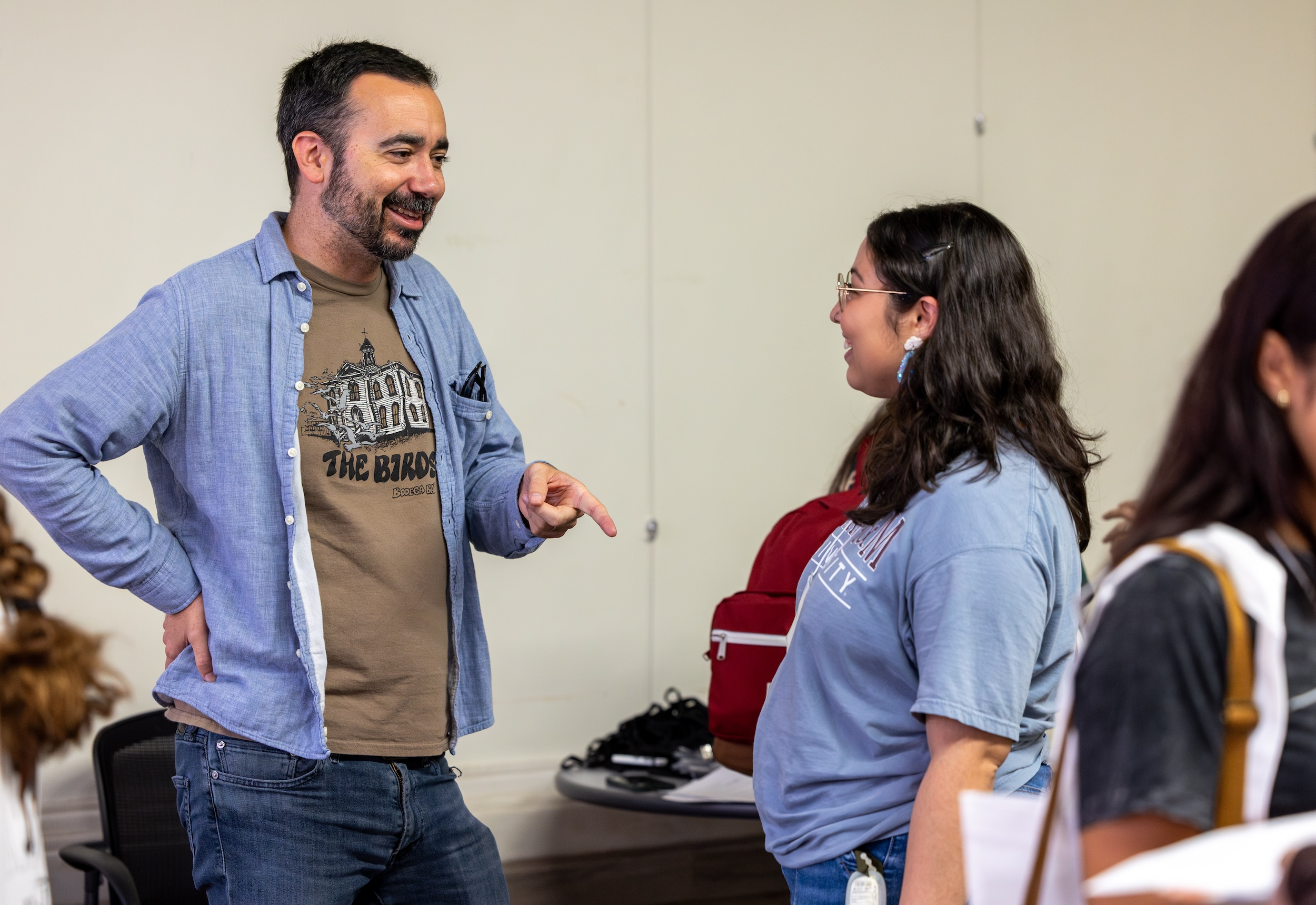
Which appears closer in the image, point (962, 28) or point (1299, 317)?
point (1299, 317)

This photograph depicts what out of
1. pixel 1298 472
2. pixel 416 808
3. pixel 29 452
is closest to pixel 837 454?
pixel 416 808

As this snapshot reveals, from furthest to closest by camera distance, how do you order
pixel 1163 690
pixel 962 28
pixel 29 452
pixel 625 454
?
pixel 962 28
pixel 625 454
pixel 29 452
pixel 1163 690

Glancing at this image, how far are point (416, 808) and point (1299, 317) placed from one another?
1.38 m

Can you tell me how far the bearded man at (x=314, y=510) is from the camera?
162 centimetres

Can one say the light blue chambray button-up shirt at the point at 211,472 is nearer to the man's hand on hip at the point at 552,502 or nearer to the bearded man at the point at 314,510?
the bearded man at the point at 314,510

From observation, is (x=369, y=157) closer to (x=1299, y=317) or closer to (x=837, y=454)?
(x=1299, y=317)

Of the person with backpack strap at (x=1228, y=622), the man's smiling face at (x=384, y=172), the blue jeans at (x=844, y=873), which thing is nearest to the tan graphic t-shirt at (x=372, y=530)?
the man's smiling face at (x=384, y=172)

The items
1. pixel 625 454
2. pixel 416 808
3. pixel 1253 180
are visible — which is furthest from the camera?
pixel 1253 180

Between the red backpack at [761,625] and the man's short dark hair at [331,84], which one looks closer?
the man's short dark hair at [331,84]

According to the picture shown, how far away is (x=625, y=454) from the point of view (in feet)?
11.3

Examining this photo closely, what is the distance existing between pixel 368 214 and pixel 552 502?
0.54 m

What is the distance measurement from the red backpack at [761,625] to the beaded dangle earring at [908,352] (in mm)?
345

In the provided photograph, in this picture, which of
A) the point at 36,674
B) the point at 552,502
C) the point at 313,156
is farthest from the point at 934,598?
the point at 313,156

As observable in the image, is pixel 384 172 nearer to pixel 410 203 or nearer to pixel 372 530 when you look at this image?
pixel 410 203
